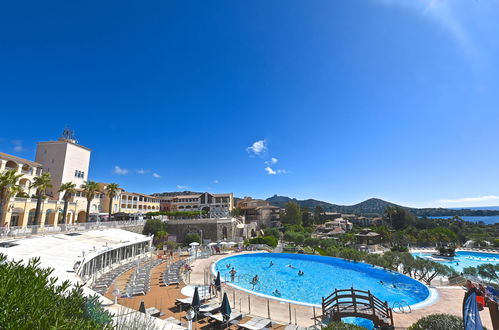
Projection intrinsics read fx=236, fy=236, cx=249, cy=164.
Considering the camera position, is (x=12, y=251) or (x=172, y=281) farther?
(x=172, y=281)

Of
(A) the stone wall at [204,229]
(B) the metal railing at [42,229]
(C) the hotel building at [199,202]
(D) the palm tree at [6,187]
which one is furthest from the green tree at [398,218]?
(D) the palm tree at [6,187]

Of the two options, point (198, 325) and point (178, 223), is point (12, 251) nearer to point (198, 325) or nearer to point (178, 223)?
point (198, 325)

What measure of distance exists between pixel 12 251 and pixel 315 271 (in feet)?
82.3

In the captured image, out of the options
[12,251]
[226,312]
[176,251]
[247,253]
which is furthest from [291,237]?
[12,251]

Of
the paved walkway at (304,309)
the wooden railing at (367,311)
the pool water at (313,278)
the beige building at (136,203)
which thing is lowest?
the pool water at (313,278)

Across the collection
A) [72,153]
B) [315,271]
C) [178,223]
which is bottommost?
[315,271]

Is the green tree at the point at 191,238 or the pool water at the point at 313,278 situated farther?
the green tree at the point at 191,238

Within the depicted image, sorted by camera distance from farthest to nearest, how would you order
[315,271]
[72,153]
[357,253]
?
[72,153]
[357,253]
[315,271]

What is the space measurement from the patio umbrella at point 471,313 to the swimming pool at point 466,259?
37938mm

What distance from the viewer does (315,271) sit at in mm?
25906

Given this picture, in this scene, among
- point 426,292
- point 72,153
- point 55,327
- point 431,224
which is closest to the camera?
point 55,327

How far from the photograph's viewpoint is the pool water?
18516 mm

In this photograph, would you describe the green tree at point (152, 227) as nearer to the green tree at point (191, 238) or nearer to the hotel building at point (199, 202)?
the green tree at point (191, 238)

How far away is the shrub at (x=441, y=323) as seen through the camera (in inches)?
258
